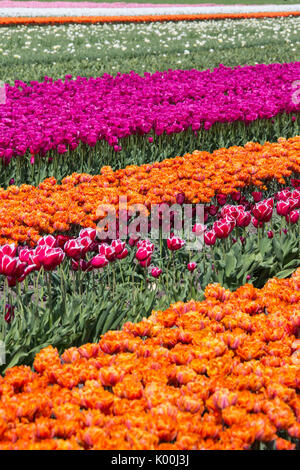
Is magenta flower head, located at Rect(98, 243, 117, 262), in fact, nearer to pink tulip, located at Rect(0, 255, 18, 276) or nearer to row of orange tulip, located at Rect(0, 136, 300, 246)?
pink tulip, located at Rect(0, 255, 18, 276)

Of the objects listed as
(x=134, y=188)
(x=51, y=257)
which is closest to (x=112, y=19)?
(x=134, y=188)

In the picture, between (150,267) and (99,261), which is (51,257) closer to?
(99,261)

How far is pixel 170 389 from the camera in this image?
2.15 meters

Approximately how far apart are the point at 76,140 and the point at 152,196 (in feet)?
7.46

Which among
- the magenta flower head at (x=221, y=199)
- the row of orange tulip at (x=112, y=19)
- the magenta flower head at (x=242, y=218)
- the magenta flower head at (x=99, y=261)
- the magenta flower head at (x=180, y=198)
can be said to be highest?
the row of orange tulip at (x=112, y=19)

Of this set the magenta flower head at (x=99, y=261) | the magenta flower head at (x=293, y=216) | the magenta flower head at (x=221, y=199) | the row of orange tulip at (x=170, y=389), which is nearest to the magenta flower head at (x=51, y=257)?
the magenta flower head at (x=99, y=261)

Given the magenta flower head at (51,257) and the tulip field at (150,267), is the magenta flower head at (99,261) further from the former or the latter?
the magenta flower head at (51,257)

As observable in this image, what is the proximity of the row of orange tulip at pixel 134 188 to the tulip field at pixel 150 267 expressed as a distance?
2 centimetres

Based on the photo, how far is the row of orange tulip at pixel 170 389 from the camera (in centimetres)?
188

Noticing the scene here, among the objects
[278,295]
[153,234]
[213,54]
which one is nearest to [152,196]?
[153,234]

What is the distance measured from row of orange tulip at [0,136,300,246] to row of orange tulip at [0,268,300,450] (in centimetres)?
164

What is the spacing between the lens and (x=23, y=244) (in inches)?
170

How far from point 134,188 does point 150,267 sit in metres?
0.71

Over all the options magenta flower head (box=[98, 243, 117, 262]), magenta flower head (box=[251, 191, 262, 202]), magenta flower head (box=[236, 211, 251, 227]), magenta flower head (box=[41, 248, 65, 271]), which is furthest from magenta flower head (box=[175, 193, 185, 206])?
magenta flower head (box=[41, 248, 65, 271])
